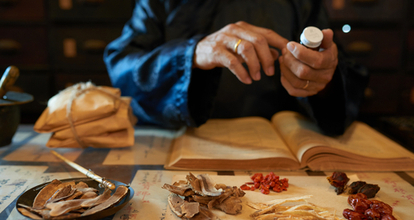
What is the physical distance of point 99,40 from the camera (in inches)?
58.6

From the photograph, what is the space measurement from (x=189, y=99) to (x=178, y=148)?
0.15m

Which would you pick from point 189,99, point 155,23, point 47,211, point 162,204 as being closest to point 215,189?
point 162,204

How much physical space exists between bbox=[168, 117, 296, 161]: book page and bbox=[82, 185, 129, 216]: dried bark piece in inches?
6.9

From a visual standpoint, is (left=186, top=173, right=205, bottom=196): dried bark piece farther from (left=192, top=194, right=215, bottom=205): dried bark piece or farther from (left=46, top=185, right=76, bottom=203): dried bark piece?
(left=46, top=185, right=76, bottom=203): dried bark piece

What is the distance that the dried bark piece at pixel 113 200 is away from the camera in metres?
0.36

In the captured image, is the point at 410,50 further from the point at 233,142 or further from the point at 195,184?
the point at 195,184

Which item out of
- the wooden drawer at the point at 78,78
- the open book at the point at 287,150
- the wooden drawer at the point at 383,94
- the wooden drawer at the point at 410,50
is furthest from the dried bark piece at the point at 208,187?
the wooden drawer at the point at 410,50

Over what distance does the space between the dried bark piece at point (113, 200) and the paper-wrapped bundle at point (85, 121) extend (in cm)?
25

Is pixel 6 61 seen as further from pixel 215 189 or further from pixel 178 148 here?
pixel 215 189

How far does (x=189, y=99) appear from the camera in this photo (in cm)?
72

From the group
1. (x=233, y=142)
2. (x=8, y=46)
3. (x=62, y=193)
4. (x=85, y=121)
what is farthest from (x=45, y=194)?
(x=8, y=46)

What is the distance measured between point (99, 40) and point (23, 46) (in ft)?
1.22

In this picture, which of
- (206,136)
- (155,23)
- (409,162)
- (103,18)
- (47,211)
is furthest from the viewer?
(103,18)

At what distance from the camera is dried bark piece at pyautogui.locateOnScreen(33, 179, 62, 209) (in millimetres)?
379
